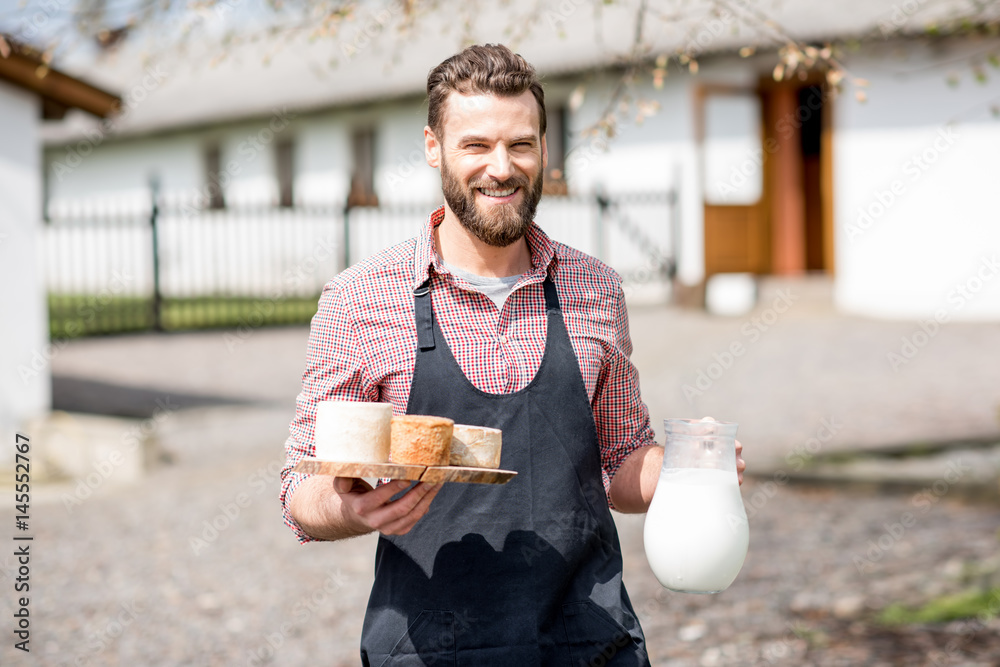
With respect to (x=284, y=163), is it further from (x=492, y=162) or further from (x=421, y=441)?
(x=421, y=441)

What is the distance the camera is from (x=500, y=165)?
2.03 meters

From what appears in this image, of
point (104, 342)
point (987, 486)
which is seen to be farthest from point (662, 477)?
point (104, 342)

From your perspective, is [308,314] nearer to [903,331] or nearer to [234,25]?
[903,331]

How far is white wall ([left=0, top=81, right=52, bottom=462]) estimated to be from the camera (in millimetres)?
8250

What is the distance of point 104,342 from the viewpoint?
14266 millimetres

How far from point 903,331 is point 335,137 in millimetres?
11063

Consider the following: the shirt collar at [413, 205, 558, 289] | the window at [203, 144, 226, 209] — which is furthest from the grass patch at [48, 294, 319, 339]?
the shirt collar at [413, 205, 558, 289]

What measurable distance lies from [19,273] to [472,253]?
23.8 ft

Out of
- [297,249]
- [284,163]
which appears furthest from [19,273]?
[284,163]

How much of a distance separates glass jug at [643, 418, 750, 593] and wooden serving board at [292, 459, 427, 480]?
21.6 inches

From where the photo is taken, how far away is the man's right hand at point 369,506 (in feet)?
5.97

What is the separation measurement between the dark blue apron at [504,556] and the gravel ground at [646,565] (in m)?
2.75

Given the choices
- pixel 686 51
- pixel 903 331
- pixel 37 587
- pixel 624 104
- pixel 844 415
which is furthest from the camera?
pixel 903 331

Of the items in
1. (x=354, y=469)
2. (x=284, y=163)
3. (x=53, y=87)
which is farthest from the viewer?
(x=284, y=163)
